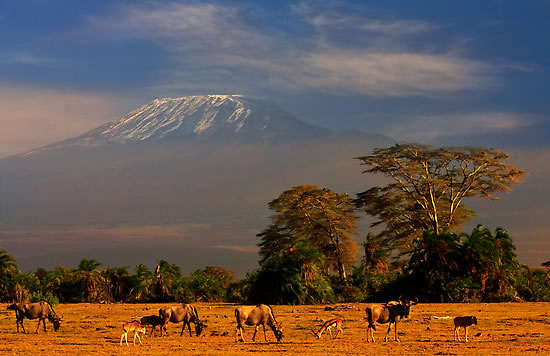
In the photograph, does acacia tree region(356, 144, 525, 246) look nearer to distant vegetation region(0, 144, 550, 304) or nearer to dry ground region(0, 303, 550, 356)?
distant vegetation region(0, 144, 550, 304)

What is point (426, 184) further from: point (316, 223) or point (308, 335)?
point (308, 335)

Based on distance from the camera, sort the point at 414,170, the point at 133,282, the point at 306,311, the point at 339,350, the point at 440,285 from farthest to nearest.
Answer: the point at 414,170 → the point at 133,282 → the point at 440,285 → the point at 306,311 → the point at 339,350

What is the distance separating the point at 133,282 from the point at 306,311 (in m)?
18.1

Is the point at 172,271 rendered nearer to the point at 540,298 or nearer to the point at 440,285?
the point at 440,285

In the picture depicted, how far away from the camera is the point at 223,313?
121 ft

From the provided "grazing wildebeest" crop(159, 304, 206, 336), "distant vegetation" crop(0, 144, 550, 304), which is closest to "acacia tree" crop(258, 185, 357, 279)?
"distant vegetation" crop(0, 144, 550, 304)

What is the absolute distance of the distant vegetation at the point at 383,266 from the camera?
42.8 meters

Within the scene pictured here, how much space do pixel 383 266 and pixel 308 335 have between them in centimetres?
4333

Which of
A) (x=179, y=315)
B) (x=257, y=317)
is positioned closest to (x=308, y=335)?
(x=257, y=317)

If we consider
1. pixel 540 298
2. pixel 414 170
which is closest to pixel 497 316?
pixel 540 298

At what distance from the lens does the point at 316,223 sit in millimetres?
73250

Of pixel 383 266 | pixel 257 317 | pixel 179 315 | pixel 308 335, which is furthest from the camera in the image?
pixel 383 266

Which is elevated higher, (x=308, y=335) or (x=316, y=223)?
(x=316, y=223)

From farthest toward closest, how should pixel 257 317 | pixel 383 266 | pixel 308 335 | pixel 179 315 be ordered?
pixel 383 266, pixel 308 335, pixel 179 315, pixel 257 317
